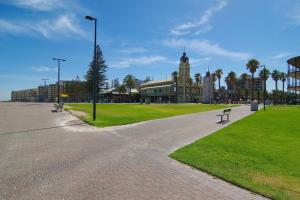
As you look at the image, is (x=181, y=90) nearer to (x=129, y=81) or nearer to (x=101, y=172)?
(x=129, y=81)

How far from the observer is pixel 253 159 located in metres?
9.78

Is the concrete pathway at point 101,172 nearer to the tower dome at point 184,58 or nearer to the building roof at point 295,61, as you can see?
the building roof at point 295,61

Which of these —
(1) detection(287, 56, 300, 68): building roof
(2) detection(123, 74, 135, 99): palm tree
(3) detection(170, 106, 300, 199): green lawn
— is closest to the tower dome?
(2) detection(123, 74, 135, 99): palm tree

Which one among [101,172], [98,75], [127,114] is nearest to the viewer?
[101,172]

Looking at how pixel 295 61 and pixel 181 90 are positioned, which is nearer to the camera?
pixel 295 61

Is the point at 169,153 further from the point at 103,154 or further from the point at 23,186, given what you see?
the point at 23,186

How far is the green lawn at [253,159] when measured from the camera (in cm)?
715

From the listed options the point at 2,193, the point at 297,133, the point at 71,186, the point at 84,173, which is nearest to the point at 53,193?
the point at 71,186

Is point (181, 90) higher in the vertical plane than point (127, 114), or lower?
higher

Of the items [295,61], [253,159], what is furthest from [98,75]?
[253,159]

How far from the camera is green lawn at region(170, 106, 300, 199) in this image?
7148 millimetres

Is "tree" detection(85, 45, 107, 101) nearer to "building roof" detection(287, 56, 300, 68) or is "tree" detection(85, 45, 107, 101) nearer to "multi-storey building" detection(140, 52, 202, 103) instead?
"multi-storey building" detection(140, 52, 202, 103)

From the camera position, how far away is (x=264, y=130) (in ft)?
55.2

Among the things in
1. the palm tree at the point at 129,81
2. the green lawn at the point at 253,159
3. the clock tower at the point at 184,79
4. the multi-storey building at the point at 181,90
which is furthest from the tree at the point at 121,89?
the green lawn at the point at 253,159
